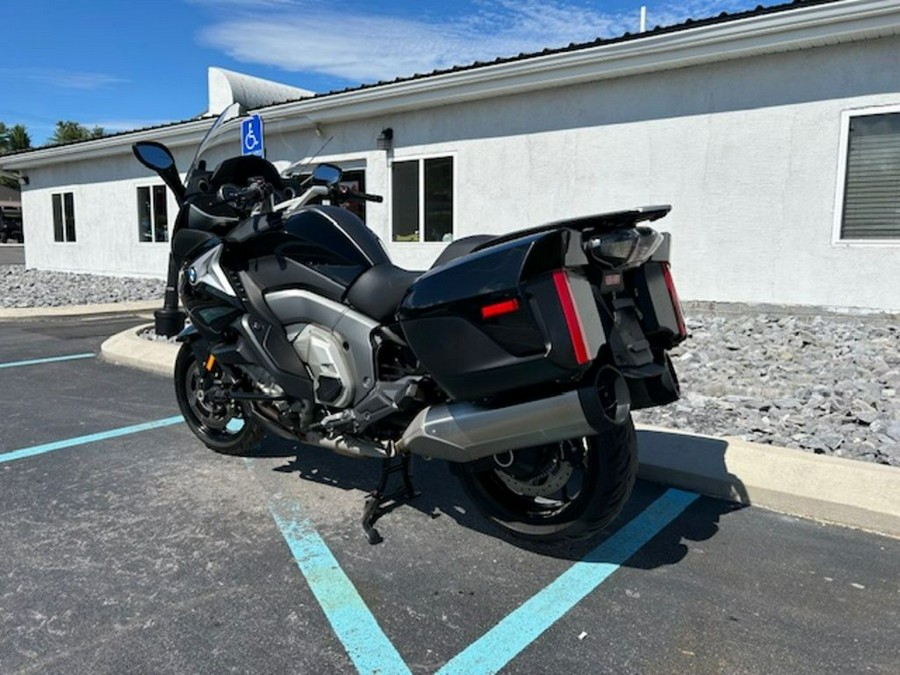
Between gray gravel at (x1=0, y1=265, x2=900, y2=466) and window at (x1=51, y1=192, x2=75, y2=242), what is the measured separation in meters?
16.7

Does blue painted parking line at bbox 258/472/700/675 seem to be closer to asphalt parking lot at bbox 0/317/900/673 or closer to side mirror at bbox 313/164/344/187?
asphalt parking lot at bbox 0/317/900/673

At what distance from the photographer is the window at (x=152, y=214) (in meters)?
15.6

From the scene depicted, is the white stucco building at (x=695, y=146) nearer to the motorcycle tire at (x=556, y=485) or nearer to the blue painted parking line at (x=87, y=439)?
the blue painted parking line at (x=87, y=439)

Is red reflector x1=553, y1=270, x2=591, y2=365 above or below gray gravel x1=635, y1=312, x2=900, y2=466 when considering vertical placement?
above

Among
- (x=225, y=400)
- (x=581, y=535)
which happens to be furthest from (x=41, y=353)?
(x=581, y=535)

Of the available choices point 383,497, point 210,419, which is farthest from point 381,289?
point 210,419

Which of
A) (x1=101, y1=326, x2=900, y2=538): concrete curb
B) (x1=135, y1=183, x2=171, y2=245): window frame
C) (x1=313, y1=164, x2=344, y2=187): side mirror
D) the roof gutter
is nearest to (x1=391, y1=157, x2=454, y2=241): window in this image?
the roof gutter

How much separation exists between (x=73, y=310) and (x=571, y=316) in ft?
35.1

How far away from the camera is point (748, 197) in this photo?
7.88 metres

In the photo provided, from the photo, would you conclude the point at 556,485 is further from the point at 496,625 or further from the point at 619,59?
the point at 619,59

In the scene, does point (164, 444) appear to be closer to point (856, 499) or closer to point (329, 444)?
point (329, 444)

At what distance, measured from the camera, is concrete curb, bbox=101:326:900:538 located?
319cm

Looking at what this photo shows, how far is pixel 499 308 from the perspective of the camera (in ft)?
8.10

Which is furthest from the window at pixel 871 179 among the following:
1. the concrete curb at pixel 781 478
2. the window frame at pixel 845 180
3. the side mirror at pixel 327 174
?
the side mirror at pixel 327 174
